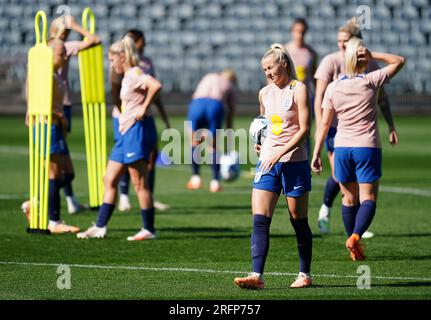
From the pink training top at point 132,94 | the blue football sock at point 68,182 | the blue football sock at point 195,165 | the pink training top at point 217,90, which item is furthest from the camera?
the pink training top at point 217,90

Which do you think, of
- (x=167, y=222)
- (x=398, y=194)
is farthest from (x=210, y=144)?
(x=167, y=222)

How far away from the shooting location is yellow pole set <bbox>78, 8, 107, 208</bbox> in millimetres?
12844

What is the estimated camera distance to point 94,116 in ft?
42.8

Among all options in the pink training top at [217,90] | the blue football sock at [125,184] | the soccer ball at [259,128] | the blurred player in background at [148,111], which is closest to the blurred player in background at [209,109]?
the pink training top at [217,90]

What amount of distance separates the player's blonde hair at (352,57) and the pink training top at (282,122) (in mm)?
1496

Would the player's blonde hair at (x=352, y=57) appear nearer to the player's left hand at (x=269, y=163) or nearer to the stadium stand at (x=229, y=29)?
the player's left hand at (x=269, y=163)

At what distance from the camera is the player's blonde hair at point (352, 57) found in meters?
9.70

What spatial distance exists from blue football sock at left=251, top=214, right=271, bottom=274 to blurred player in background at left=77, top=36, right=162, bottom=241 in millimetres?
3039

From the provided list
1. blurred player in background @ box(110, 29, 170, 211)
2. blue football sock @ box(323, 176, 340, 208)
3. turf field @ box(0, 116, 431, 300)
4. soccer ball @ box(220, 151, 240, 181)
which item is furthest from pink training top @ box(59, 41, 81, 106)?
soccer ball @ box(220, 151, 240, 181)

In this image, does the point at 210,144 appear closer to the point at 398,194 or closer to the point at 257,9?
the point at 398,194

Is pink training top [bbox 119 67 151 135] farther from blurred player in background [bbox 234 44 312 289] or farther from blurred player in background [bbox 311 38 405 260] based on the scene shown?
blurred player in background [bbox 234 44 312 289]

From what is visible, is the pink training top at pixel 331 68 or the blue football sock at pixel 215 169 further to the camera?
the blue football sock at pixel 215 169

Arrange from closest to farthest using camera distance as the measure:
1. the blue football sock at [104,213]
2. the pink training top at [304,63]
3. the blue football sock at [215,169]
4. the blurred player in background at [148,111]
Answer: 1. the blue football sock at [104,213]
2. the blurred player in background at [148,111]
3. the pink training top at [304,63]
4. the blue football sock at [215,169]

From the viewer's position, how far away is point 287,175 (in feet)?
27.5
